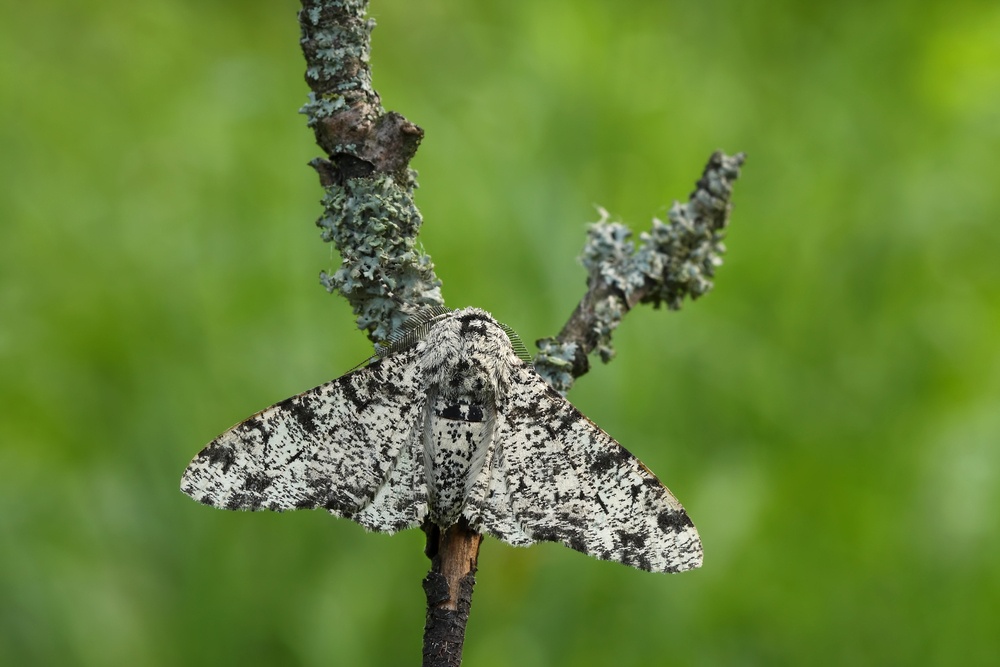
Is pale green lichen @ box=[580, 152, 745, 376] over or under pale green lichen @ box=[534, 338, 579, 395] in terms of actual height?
over

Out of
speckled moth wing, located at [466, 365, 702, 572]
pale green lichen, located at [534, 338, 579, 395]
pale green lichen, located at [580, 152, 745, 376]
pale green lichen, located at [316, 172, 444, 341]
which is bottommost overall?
speckled moth wing, located at [466, 365, 702, 572]

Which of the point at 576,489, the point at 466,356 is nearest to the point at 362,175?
the point at 466,356

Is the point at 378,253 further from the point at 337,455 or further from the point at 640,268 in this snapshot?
the point at 640,268

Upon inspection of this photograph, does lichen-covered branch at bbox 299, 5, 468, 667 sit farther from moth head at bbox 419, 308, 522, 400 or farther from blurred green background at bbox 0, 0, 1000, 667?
blurred green background at bbox 0, 0, 1000, 667

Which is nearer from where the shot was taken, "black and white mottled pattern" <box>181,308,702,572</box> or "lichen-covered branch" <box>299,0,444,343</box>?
"lichen-covered branch" <box>299,0,444,343</box>

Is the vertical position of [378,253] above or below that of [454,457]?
above

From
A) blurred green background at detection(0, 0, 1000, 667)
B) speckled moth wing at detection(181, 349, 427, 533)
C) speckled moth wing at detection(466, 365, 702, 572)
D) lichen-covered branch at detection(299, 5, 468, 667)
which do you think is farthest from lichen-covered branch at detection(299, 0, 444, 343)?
blurred green background at detection(0, 0, 1000, 667)

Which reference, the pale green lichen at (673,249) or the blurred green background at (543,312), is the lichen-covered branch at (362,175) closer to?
the pale green lichen at (673,249)
